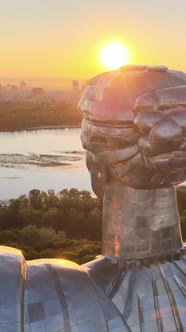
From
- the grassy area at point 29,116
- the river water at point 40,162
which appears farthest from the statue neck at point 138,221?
the grassy area at point 29,116

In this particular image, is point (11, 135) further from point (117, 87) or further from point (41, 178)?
point (117, 87)

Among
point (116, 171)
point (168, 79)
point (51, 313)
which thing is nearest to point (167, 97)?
point (168, 79)

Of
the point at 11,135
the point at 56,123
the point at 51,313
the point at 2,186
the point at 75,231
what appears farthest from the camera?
the point at 11,135

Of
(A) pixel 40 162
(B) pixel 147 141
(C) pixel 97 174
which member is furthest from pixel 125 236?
(A) pixel 40 162

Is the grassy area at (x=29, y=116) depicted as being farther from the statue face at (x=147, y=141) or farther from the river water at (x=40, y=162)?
the statue face at (x=147, y=141)

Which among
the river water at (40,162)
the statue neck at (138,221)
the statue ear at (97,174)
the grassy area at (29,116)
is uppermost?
the statue ear at (97,174)

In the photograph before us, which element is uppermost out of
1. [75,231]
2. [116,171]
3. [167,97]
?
[167,97]
